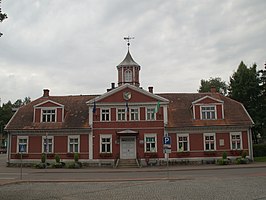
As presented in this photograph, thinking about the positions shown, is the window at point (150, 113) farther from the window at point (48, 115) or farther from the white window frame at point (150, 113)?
the window at point (48, 115)

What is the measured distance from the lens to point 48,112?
3781 centimetres

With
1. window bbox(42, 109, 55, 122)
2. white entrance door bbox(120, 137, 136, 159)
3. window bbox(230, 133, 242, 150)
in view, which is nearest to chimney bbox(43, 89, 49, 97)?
window bbox(42, 109, 55, 122)

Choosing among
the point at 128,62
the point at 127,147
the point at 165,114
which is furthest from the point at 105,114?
the point at 128,62

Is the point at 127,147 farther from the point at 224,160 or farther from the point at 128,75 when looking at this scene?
the point at 224,160

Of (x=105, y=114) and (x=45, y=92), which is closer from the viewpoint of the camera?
(x=105, y=114)

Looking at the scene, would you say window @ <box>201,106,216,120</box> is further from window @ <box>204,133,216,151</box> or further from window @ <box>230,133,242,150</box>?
window @ <box>230,133,242,150</box>

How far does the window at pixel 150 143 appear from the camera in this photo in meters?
36.0

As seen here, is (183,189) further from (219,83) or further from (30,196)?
(219,83)

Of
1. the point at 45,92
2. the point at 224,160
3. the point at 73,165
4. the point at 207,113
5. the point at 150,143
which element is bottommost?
the point at 73,165

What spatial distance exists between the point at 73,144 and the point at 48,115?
176 inches

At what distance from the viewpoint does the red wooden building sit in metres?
35.8

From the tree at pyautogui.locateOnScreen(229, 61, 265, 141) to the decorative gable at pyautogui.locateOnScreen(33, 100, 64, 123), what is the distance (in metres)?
24.9

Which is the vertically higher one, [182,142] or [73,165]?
[182,142]

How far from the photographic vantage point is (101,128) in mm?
36250
